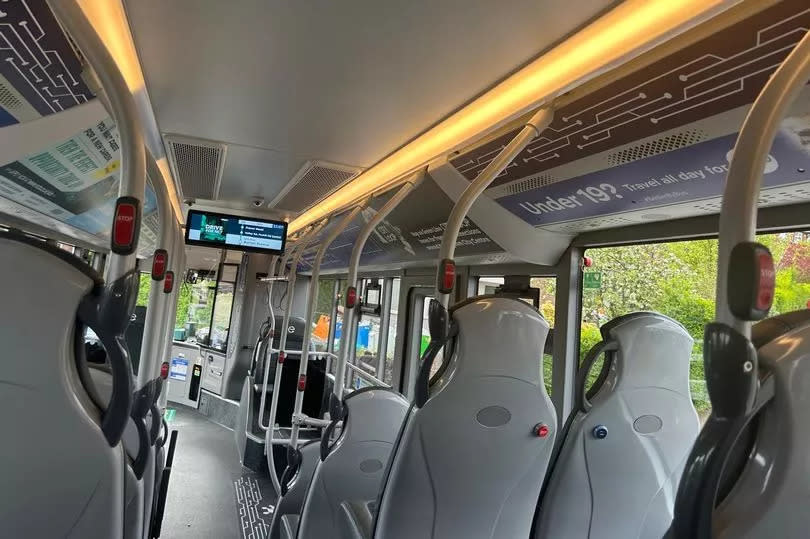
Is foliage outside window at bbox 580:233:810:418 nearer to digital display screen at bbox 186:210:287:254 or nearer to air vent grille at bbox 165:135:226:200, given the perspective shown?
air vent grille at bbox 165:135:226:200

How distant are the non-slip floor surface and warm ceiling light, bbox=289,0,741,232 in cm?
368

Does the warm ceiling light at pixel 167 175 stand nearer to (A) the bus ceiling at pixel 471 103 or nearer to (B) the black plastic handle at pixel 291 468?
(A) the bus ceiling at pixel 471 103

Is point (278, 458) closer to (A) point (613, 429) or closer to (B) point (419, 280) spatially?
(B) point (419, 280)

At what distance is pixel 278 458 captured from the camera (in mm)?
5574

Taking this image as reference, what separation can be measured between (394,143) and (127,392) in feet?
6.97

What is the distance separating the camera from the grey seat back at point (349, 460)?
7.78 feet

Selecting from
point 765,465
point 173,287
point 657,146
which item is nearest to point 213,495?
point 173,287

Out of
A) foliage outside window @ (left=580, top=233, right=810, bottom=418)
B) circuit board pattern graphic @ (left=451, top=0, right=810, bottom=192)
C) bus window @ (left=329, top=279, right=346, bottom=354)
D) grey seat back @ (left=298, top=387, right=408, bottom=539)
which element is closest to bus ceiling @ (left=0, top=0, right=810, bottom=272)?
circuit board pattern graphic @ (left=451, top=0, right=810, bottom=192)

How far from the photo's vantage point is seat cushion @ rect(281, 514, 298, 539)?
9.68ft

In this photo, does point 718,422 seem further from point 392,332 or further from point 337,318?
point 337,318

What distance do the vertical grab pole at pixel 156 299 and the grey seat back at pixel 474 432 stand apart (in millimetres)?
1059

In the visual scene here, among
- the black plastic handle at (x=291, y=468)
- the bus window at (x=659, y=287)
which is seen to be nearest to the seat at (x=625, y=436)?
the bus window at (x=659, y=287)

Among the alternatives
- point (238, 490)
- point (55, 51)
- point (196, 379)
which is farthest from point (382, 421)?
point (196, 379)

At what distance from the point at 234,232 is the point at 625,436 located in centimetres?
364
